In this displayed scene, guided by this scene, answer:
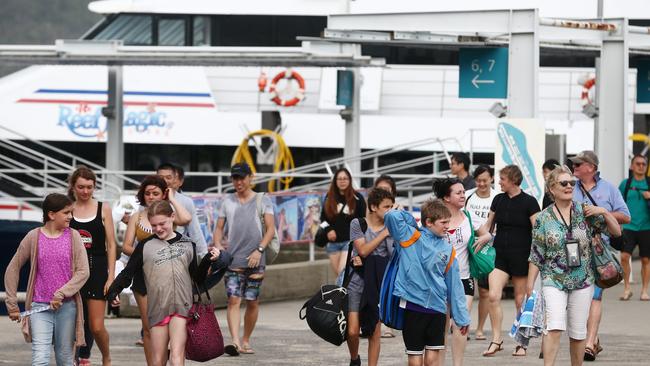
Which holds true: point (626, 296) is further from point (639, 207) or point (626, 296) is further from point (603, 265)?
point (603, 265)

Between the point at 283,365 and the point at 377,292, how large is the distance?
1.24 meters

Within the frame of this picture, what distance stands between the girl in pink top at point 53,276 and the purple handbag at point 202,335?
80cm

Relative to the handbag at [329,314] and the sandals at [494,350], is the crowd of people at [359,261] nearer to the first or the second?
the sandals at [494,350]

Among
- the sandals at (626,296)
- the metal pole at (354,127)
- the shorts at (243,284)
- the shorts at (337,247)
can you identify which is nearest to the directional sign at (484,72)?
the sandals at (626,296)

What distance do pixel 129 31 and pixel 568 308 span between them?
2355cm

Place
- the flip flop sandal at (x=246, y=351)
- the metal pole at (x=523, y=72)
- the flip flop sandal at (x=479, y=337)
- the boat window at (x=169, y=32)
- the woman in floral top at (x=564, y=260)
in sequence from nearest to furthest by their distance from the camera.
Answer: the woman in floral top at (x=564, y=260), the flip flop sandal at (x=246, y=351), the flip flop sandal at (x=479, y=337), the metal pole at (x=523, y=72), the boat window at (x=169, y=32)

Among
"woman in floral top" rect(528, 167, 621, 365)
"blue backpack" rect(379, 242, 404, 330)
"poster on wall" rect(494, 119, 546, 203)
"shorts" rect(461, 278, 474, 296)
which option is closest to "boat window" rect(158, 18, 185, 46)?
"poster on wall" rect(494, 119, 546, 203)

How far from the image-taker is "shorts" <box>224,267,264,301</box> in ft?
42.5

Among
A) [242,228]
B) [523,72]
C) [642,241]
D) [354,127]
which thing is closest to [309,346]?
[242,228]

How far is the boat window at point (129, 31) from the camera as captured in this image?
3288 centimetres

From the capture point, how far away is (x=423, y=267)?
980 centimetres

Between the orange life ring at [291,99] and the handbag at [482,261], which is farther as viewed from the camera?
the orange life ring at [291,99]

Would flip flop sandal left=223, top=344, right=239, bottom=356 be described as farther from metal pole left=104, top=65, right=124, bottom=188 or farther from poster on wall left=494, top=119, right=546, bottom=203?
metal pole left=104, top=65, right=124, bottom=188

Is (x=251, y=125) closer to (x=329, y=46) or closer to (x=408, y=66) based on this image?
(x=408, y=66)
